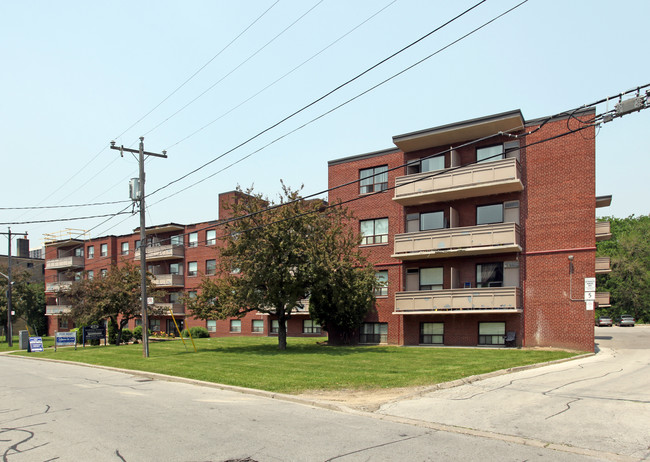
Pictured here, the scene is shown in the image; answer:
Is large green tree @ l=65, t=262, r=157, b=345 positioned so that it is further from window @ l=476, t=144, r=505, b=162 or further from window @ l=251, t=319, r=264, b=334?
window @ l=476, t=144, r=505, b=162

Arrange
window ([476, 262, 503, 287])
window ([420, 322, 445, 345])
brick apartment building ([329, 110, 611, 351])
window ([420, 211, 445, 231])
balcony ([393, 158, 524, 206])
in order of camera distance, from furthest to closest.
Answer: window ([420, 211, 445, 231]) → window ([420, 322, 445, 345]) → window ([476, 262, 503, 287]) → balcony ([393, 158, 524, 206]) → brick apartment building ([329, 110, 611, 351])

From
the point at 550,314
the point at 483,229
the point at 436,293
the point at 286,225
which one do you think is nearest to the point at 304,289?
the point at 286,225

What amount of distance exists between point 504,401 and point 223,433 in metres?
6.44

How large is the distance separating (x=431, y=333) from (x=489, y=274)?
15.7ft

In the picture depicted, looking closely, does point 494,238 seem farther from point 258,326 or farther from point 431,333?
point 258,326

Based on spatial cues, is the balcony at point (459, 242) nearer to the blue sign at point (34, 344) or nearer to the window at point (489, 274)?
the window at point (489, 274)

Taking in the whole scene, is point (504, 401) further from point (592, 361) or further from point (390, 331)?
point (390, 331)

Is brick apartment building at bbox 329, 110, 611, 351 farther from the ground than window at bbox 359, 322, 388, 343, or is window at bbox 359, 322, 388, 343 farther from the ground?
brick apartment building at bbox 329, 110, 611, 351

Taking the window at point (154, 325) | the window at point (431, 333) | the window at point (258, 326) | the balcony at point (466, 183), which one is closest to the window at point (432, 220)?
the balcony at point (466, 183)

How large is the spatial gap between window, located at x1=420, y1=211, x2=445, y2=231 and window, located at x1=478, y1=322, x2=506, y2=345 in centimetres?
582

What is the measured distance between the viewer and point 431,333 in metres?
28.8

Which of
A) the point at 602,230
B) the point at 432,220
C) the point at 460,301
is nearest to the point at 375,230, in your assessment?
the point at 432,220

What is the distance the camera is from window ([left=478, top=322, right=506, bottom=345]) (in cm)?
2650

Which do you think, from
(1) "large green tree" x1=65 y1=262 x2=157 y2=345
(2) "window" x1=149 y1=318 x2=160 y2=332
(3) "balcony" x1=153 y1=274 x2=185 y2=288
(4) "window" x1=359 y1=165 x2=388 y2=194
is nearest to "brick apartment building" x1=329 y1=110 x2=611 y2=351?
(4) "window" x1=359 y1=165 x2=388 y2=194
